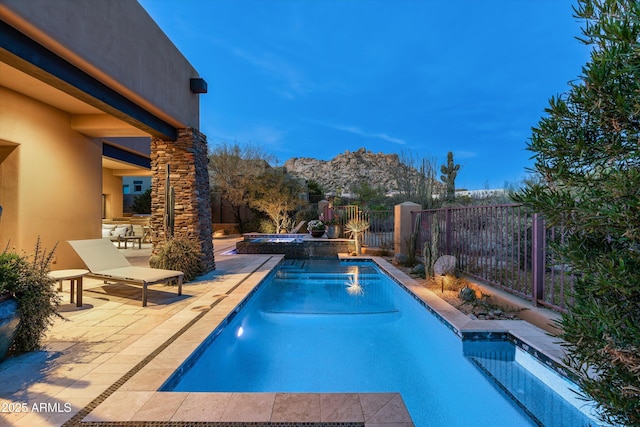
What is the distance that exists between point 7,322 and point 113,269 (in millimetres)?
2698

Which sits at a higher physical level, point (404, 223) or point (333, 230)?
point (404, 223)

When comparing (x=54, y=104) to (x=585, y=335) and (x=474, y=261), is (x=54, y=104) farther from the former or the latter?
(x=474, y=261)

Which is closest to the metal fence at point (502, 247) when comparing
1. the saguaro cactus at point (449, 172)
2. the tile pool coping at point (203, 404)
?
the tile pool coping at point (203, 404)

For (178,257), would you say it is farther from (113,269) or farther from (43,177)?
(43,177)

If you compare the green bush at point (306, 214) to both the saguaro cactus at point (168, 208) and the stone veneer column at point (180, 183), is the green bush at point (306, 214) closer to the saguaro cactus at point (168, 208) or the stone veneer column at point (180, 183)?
the stone veneer column at point (180, 183)

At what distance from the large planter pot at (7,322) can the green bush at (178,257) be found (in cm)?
343

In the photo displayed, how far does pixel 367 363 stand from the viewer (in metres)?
3.86

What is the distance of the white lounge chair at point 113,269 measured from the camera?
16.7 feet

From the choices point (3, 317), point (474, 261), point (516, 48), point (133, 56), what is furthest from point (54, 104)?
point (516, 48)

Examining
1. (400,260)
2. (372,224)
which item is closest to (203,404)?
(400,260)

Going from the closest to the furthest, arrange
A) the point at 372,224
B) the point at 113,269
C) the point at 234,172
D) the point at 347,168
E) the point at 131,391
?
the point at 131,391 < the point at 113,269 < the point at 372,224 < the point at 234,172 < the point at 347,168

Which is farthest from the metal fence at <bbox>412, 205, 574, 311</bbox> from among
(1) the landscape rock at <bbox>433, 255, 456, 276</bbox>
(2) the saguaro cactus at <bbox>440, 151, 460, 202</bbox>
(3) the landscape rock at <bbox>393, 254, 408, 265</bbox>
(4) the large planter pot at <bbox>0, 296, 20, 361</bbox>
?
(2) the saguaro cactus at <bbox>440, 151, 460, 202</bbox>

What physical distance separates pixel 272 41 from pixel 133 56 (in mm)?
78407

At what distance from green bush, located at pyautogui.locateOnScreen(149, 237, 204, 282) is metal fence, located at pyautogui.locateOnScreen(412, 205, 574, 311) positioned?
16.9 ft
